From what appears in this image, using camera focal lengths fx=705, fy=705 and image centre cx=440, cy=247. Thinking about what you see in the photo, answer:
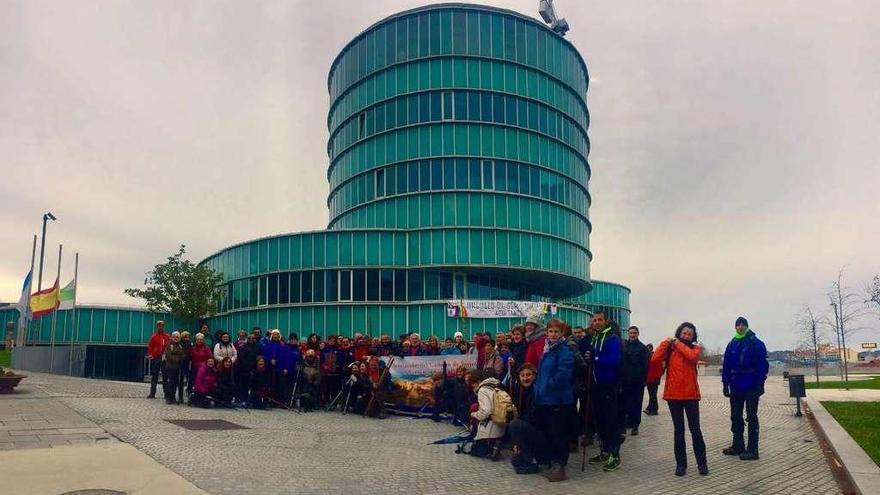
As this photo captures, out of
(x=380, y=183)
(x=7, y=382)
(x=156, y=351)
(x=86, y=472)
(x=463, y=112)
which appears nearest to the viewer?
(x=86, y=472)

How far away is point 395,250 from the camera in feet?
180

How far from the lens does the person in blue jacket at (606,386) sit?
10148 millimetres

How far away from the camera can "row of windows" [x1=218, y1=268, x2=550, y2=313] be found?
52812mm

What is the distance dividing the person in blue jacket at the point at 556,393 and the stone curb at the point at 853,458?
3.51 metres

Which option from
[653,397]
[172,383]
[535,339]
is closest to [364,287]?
[172,383]

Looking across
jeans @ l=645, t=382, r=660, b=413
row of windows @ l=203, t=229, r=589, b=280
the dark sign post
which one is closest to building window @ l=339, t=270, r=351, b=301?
row of windows @ l=203, t=229, r=589, b=280

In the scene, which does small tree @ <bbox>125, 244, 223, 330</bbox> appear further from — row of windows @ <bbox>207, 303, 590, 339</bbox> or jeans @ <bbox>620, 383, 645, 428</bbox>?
jeans @ <bbox>620, 383, 645, 428</bbox>

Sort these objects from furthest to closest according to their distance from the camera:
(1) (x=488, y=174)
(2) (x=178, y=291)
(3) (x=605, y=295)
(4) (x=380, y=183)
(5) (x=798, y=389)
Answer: (3) (x=605, y=295), (4) (x=380, y=183), (1) (x=488, y=174), (2) (x=178, y=291), (5) (x=798, y=389)

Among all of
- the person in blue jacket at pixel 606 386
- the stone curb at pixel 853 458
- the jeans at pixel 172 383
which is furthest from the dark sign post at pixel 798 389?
the jeans at pixel 172 383

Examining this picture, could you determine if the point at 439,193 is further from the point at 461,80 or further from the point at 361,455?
the point at 361,455

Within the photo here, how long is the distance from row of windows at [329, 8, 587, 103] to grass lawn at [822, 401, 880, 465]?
45.2 metres

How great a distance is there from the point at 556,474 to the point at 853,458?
4377 millimetres

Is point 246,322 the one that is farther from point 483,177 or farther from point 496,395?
point 496,395

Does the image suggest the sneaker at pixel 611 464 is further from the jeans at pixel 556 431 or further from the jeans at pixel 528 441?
the jeans at pixel 528 441
